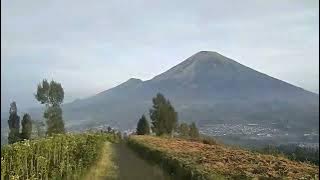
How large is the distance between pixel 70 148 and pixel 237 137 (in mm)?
132026

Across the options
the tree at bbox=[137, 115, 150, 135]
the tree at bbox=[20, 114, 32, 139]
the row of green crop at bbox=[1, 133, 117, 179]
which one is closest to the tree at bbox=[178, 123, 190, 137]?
the tree at bbox=[137, 115, 150, 135]

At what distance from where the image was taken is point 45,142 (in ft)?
80.3

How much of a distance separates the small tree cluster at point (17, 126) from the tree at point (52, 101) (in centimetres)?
400

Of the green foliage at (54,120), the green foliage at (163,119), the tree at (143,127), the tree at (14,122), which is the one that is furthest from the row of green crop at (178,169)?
the tree at (143,127)

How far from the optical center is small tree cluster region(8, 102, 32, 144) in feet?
218

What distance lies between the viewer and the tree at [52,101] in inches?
2862

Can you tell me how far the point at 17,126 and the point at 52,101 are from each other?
612 cm

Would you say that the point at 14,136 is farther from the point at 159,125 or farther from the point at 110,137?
the point at 159,125

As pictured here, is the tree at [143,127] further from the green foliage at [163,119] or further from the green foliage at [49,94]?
the green foliage at [49,94]

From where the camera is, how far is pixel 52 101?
75.1m

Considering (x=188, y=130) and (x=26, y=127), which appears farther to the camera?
(x=188, y=130)

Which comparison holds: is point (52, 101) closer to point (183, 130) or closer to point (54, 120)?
point (54, 120)

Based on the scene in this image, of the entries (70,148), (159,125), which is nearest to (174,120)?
(159,125)

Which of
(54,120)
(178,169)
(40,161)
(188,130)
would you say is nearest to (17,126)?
(54,120)
